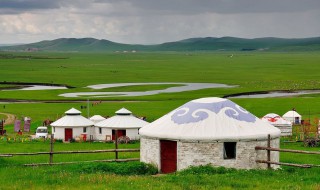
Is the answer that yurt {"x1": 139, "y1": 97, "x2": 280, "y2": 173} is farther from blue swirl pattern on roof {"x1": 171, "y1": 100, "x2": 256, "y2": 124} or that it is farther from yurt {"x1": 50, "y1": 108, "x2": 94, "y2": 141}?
yurt {"x1": 50, "y1": 108, "x2": 94, "y2": 141}

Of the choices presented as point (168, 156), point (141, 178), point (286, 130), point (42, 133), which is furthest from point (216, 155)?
point (42, 133)

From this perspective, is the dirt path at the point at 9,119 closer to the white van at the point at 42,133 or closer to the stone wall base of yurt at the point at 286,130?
the white van at the point at 42,133

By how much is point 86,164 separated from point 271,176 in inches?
331

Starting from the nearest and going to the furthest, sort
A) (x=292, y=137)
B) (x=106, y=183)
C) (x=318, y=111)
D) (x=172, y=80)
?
(x=106, y=183)
(x=292, y=137)
(x=318, y=111)
(x=172, y=80)

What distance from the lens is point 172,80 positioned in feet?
452

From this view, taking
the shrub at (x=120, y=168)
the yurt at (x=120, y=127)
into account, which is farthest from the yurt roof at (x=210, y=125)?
the yurt at (x=120, y=127)

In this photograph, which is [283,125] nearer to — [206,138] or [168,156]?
[168,156]

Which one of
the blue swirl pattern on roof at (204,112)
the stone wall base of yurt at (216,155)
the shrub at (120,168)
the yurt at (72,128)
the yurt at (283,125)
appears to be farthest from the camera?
the yurt at (72,128)

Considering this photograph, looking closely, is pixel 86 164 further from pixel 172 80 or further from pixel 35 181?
pixel 172 80

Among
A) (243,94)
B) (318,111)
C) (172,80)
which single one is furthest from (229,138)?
(172,80)

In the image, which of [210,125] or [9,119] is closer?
[210,125]

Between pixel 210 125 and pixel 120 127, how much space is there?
84.0ft

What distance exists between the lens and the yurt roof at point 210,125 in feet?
92.1

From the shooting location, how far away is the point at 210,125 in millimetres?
28609
